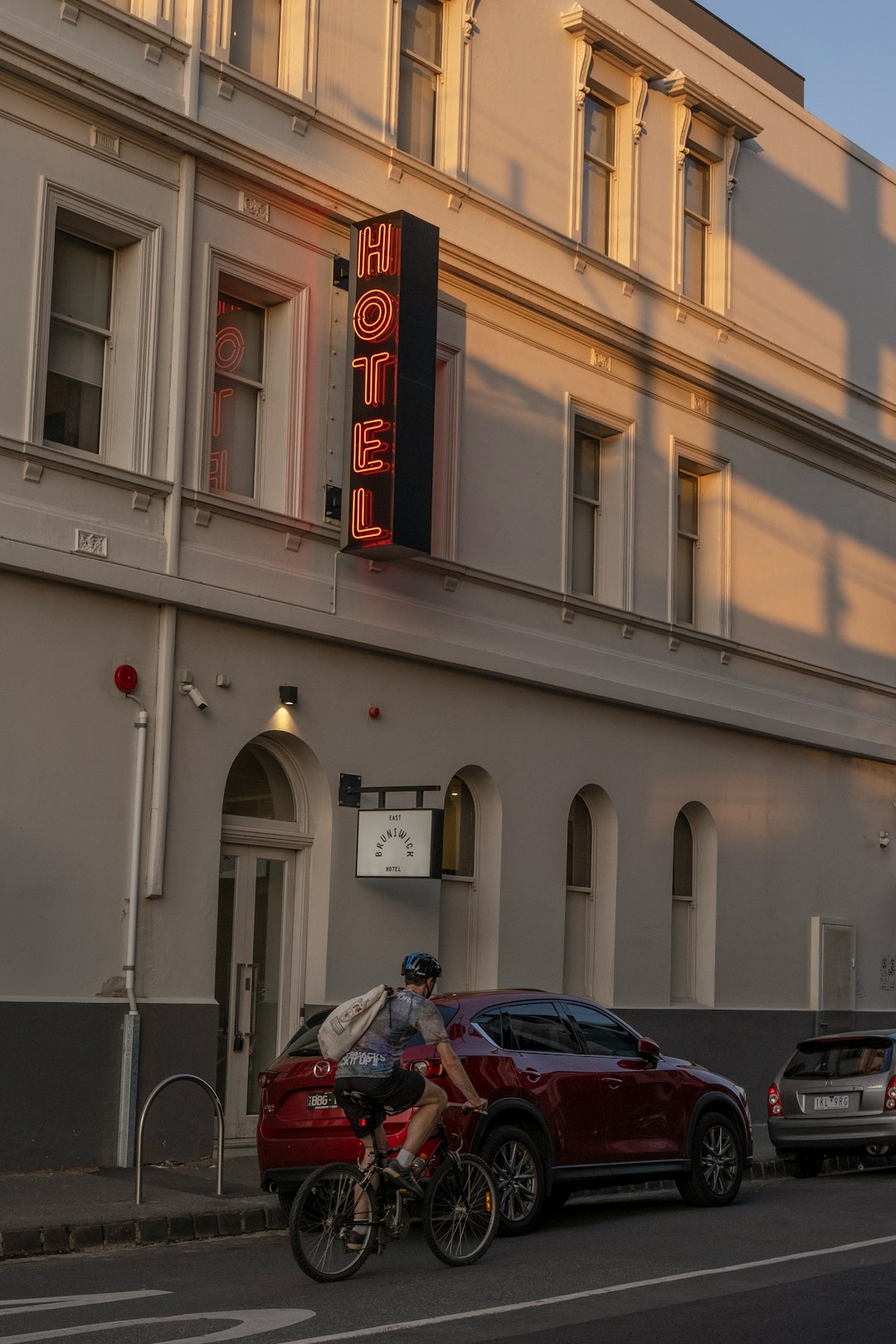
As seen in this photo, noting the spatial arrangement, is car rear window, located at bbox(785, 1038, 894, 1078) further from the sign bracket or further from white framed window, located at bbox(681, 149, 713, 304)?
white framed window, located at bbox(681, 149, 713, 304)

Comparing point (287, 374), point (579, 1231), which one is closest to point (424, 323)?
point (287, 374)

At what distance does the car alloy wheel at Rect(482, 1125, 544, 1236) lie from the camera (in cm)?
1238

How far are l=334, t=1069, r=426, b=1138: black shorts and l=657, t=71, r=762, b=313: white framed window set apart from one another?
49.2 ft

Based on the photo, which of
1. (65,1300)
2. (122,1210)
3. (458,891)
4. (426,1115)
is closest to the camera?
(65,1300)

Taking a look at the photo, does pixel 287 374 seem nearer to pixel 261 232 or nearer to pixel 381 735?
pixel 261 232

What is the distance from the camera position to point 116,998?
49.6 feet

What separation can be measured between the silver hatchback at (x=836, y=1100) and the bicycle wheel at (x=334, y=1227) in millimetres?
7569

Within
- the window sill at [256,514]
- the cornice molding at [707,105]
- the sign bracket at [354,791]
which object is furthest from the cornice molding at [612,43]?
the sign bracket at [354,791]

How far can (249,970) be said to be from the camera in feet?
55.7

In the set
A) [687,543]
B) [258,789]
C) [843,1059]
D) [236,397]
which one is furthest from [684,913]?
[236,397]

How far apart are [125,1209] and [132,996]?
9.32 ft

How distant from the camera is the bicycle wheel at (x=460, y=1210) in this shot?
10602 millimetres

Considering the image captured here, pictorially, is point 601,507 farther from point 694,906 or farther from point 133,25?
point 133,25

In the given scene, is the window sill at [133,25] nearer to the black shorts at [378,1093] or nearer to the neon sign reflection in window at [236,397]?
the neon sign reflection in window at [236,397]
